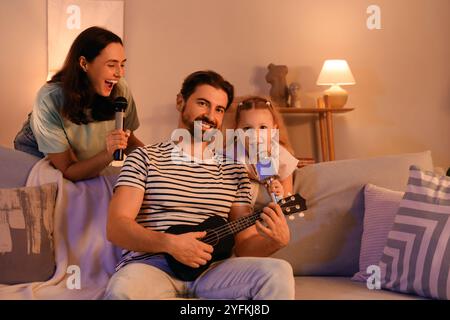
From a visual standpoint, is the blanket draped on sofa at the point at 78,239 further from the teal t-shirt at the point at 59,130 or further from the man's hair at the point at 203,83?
the man's hair at the point at 203,83

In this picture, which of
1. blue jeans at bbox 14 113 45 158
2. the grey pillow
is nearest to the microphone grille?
the grey pillow

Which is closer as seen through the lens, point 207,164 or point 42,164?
point 207,164

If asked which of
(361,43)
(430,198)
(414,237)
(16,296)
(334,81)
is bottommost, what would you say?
(16,296)

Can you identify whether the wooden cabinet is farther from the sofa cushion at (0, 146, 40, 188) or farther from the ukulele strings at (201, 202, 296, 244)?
the ukulele strings at (201, 202, 296, 244)

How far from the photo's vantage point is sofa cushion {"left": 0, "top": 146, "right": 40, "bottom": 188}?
202 cm

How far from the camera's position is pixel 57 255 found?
1905 mm

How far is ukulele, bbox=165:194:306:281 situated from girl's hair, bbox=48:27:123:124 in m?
0.72

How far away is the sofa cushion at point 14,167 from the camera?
202cm

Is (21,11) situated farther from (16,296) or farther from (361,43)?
(16,296)

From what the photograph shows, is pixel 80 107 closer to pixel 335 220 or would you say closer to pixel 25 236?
pixel 25 236

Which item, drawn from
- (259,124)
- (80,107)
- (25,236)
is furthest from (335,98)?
(25,236)

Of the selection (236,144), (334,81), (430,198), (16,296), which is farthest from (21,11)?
(430,198)
